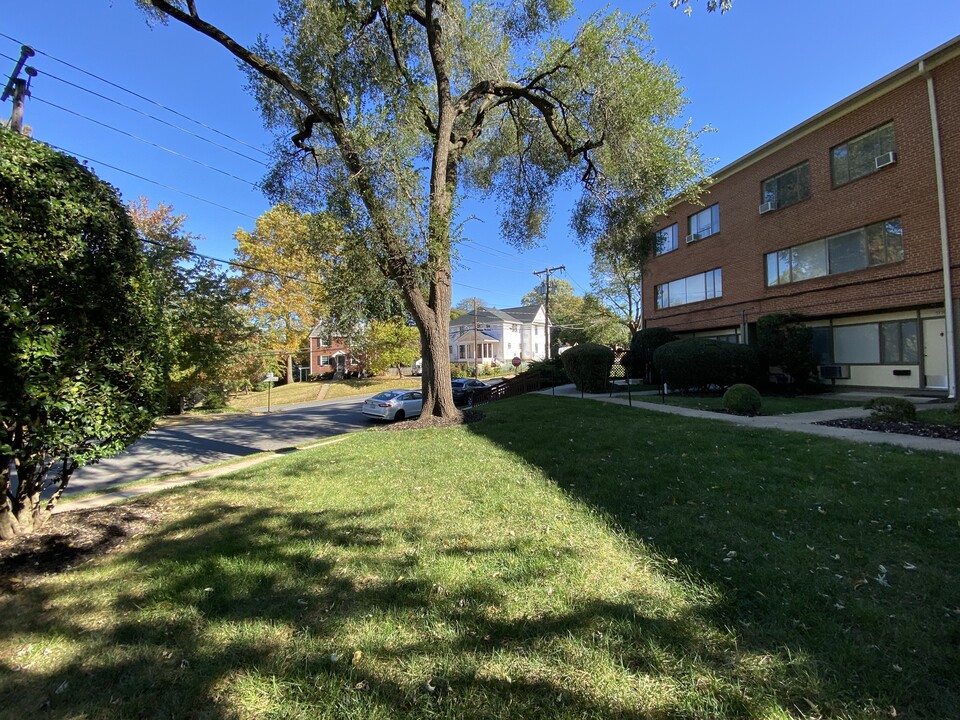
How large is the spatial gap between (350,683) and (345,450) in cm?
676

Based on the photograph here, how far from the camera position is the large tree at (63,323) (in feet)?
10.9

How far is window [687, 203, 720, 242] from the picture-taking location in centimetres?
1966

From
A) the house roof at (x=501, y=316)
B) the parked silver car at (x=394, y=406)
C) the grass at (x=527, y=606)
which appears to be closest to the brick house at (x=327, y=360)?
the house roof at (x=501, y=316)

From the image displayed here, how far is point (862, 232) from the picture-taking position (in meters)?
13.7

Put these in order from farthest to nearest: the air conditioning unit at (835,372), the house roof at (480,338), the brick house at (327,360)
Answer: the house roof at (480,338) → the brick house at (327,360) → the air conditioning unit at (835,372)

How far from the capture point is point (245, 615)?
271cm

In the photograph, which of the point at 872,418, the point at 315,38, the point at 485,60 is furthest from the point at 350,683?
the point at 485,60

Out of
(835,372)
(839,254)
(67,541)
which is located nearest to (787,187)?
(839,254)

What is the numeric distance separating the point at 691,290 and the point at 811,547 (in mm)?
19981

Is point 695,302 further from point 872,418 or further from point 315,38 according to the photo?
point 315,38

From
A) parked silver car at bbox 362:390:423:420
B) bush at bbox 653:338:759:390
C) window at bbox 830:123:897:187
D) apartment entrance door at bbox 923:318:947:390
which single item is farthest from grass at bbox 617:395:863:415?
parked silver car at bbox 362:390:423:420

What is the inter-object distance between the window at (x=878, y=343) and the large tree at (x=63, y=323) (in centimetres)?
1772

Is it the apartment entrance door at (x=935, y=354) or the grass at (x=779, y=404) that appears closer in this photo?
the grass at (x=779, y=404)

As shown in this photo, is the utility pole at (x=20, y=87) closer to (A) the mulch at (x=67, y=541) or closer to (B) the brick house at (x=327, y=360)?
(A) the mulch at (x=67, y=541)
